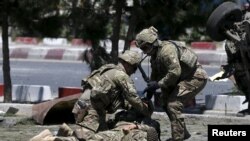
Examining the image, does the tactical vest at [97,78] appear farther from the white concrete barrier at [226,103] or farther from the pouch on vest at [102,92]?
the white concrete barrier at [226,103]

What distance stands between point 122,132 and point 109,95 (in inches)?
16.0

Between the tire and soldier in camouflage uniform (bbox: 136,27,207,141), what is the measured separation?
262cm

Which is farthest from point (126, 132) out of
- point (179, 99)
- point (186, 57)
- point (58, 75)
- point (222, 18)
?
point (58, 75)

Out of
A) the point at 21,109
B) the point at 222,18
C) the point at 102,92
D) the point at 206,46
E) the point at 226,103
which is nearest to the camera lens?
the point at 102,92

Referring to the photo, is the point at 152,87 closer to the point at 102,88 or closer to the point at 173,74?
the point at 173,74

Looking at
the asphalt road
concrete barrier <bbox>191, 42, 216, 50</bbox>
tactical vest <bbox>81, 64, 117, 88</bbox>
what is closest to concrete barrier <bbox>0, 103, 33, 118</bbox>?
the asphalt road

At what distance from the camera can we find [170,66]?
30.6 ft

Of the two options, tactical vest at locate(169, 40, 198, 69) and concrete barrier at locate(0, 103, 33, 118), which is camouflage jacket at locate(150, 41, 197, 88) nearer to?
tactical vest at locate(169, 40, 198, 69)

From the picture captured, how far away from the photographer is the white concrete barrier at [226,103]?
13.5 metres

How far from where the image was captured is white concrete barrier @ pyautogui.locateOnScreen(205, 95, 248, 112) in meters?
13.5

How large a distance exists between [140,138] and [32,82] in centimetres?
1165

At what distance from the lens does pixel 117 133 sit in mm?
8758

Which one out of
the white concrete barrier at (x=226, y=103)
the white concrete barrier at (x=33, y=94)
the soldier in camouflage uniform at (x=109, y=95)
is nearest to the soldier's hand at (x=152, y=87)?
the soldier in camouflage uniform at (x=109, y=95)

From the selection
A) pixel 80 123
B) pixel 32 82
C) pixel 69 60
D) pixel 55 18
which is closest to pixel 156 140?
pixel 80 123
